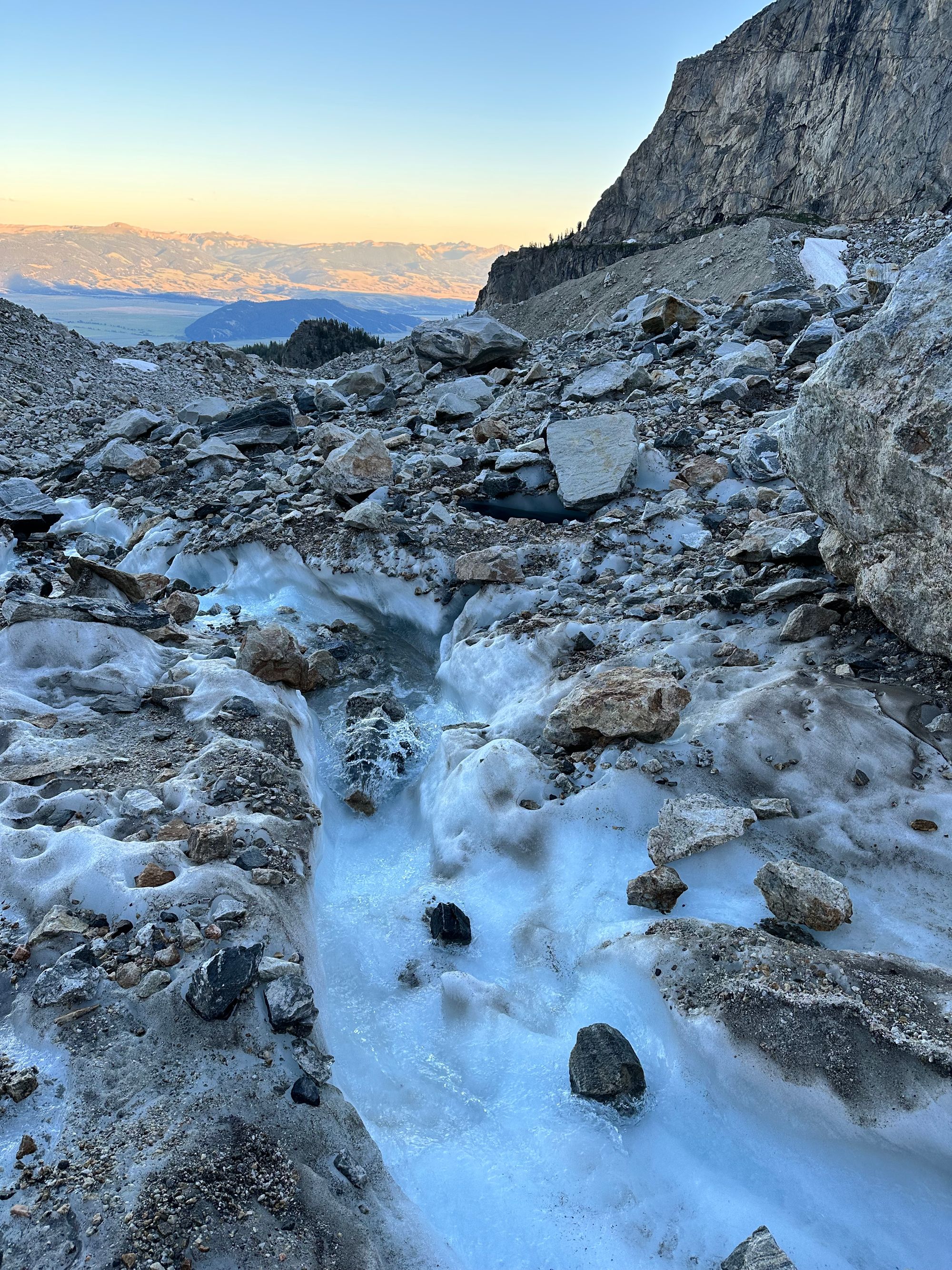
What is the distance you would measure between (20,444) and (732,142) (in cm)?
6216

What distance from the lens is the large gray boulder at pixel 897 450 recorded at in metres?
3.80

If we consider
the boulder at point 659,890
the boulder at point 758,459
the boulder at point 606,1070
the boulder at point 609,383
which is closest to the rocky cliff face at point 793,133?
the boulder at point 609,383

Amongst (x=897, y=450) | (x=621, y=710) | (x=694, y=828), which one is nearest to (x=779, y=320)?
(x=897, y=450)

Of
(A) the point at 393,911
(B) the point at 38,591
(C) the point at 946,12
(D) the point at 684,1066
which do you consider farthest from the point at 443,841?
(C) the point at 946,12

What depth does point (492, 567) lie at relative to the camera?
6879 millimetres

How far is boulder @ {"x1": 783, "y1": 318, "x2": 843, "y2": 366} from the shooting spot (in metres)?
9.29

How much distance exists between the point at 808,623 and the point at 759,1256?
11.4 ft

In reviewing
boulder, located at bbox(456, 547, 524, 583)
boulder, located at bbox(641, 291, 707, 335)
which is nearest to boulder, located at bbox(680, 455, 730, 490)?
boulder, located at bbox(456, 547, 524, 583)

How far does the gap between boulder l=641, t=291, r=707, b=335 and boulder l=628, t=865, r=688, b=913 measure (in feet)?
34.6

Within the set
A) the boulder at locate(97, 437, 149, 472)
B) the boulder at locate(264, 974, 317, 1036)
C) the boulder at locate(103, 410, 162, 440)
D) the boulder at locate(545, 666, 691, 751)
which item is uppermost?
the boulder at locate(103, 410, 162, 440)

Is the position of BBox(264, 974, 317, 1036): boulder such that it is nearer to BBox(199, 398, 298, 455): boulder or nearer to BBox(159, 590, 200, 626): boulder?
BBox(159, 590, 200, 626): boulder

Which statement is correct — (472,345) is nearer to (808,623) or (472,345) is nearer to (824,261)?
(824,261)

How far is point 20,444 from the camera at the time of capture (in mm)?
12828

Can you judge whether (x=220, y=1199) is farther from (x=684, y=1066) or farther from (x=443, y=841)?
(x=443, y=841)
